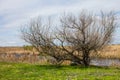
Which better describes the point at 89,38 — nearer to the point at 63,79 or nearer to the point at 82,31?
the point at 82,31

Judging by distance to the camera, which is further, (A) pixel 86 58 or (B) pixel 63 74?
(A) pixel 86 58

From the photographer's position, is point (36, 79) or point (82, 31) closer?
point (36, 79)

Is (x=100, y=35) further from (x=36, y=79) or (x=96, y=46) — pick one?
(x=36, y=79)

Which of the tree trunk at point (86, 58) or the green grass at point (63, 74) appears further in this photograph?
the tree trunk at point (86, 58)

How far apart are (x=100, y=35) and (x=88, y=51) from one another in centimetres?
221

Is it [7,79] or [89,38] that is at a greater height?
[89,38]

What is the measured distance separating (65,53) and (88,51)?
2.61 metres

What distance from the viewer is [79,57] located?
34.2 m

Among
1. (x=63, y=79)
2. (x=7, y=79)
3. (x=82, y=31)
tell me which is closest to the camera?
(x=63, y=79)

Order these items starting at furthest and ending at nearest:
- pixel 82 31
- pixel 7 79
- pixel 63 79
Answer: pixel 82 31, pixel 7 79, pixel 63 79

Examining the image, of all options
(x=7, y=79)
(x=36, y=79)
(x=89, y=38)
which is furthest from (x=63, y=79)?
(x=89, y=38)

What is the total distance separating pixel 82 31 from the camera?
3288 cm

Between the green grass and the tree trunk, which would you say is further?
the tree trunk

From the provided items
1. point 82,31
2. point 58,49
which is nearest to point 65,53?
point 58,49
